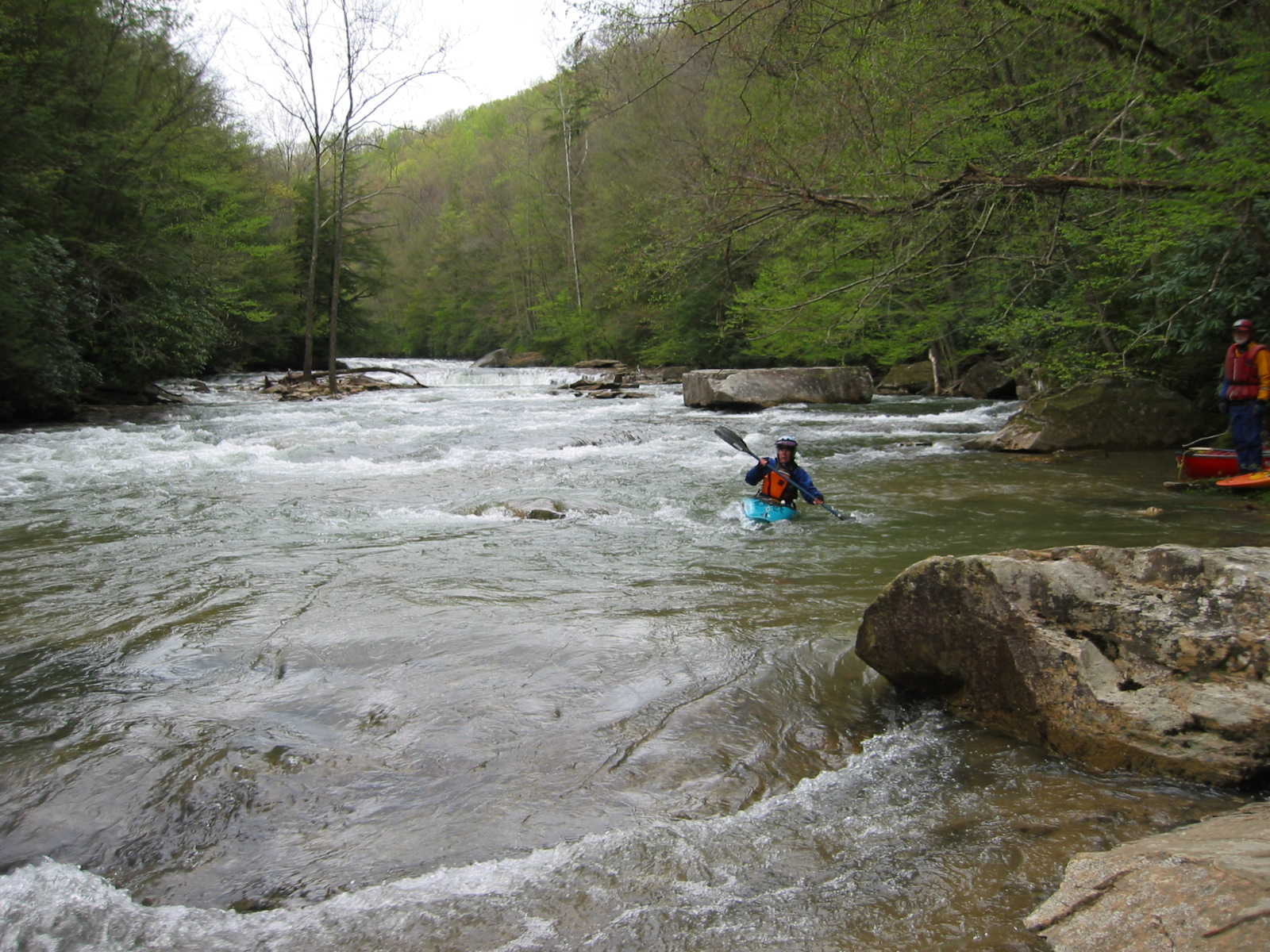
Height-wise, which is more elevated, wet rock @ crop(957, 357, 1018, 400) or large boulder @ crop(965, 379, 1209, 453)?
wet rock @ crop(957, 357, 1018, 400)

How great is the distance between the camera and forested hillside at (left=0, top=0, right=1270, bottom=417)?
243 inches

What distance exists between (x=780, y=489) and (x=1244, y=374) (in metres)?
4.28

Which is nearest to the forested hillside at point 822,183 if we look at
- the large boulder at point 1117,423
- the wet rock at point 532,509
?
the large boulder at point 1117,423

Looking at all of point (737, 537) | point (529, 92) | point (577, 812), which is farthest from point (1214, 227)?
point (529, 92)

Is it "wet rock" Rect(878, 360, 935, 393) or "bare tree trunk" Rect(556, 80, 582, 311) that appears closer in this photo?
"wet rock" Rect(878, 360, 935, 393)

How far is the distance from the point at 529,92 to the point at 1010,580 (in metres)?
38.5

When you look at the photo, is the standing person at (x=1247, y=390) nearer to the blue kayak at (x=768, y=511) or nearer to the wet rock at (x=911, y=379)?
the blue kayak at (x=768, y=511)

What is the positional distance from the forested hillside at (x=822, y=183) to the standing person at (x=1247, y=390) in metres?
0.71

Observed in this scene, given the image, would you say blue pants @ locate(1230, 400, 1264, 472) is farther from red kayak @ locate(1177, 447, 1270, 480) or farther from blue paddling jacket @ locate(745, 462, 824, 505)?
blue paddling jacket @ locate(745, 462, 824, 505)

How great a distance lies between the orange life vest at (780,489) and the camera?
741cm

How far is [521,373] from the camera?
102ft

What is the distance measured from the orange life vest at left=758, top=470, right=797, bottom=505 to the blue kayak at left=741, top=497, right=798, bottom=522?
0.07m

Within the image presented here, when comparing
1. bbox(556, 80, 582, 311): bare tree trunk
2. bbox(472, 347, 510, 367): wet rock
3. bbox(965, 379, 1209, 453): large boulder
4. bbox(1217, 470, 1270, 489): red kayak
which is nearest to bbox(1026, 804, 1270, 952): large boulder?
bbox(1217, 470, 1270, 489): red kayak

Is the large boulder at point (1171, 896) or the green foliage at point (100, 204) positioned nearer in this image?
the large boulder at point (1171, 896)
